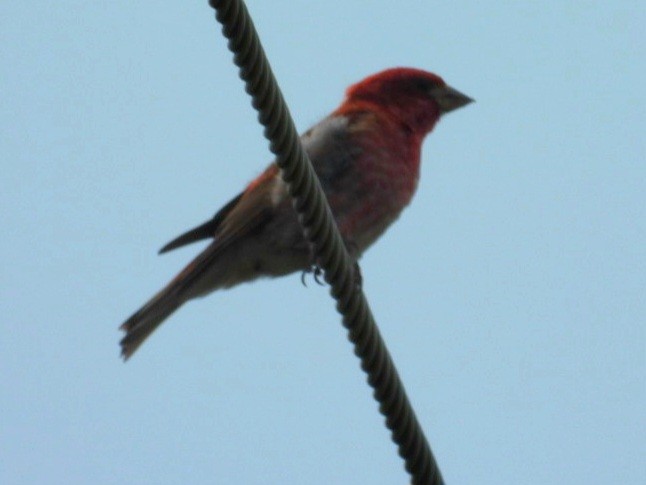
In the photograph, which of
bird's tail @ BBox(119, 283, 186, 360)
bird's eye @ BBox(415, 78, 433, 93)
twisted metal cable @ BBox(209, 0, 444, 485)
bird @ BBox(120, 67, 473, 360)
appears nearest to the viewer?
twisted metal cable @ BBox(209, 0, 444, 485)

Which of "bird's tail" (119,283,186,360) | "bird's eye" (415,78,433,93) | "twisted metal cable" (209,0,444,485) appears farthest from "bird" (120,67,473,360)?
"twisted metal cable" (209,0,444,485)

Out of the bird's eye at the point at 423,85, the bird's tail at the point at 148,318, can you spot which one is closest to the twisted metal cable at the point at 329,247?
the bird's tail at the point at 148,318

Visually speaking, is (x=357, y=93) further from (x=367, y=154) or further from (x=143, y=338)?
(x=143, y=338)

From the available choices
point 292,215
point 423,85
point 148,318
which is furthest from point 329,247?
point 423,85

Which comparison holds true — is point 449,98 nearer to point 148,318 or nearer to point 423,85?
point 423,85

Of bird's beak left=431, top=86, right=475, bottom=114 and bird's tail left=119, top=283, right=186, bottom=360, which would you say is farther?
bird's beak left=431, top=86, right=475, bottom=114

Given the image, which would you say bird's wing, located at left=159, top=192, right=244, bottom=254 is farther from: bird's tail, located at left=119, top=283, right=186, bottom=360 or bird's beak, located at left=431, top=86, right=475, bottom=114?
bird's beak, located at left=431, top=86, right=475, bottom=114
